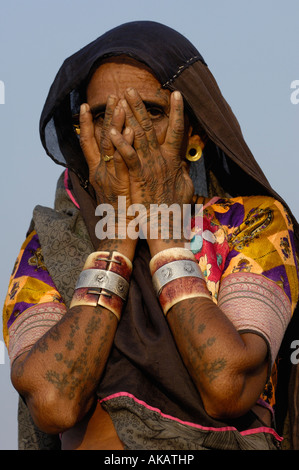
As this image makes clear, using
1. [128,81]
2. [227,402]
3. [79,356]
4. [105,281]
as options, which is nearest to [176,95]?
[128,81]

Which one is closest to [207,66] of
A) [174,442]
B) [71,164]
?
[71,164]

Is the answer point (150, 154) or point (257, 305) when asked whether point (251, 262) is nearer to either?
point (257, 305)

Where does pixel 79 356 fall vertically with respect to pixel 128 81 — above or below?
below

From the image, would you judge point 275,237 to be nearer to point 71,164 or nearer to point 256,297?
point 256,297

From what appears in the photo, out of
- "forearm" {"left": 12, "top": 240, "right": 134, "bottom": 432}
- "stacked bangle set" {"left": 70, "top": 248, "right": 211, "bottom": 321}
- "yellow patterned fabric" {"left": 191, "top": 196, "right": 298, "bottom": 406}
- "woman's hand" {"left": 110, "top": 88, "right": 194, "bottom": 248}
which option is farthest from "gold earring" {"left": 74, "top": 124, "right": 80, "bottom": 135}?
"forearm" {"left": 12, "top": 240, "right": 134, "bottom": 432}

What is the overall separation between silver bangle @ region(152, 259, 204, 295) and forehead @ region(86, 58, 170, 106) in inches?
34.0

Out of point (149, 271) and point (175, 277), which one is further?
point (149, 271)

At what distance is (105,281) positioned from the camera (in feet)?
12.5

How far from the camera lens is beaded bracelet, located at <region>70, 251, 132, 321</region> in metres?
3.76

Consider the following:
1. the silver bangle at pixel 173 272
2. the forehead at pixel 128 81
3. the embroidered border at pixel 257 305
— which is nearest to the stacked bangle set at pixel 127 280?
the silver bangle at pixel 173 272

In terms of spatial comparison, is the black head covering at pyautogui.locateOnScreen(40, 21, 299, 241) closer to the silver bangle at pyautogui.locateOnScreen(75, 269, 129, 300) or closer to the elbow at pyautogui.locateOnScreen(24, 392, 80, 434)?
the silver bangle at pyautogui.locateOnScreen(75, 269, 129, 300)

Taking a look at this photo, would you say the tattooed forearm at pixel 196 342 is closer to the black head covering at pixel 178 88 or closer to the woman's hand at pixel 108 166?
the woman's hand at pixel 108 166

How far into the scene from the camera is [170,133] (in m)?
4.06

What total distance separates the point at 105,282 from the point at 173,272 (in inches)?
12.5
